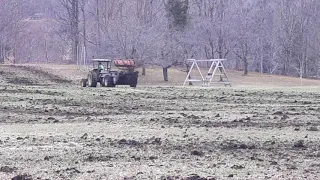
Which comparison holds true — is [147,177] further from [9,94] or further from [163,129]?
[9,94]

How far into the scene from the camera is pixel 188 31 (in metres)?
61.2

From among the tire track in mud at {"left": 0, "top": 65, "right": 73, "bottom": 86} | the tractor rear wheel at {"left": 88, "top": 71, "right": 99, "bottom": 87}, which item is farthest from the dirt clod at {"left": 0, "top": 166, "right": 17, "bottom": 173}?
the tire track in mud at {"left": 0, "top": 65, "right": 73, "bottom": 86}

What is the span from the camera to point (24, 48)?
96188 mm

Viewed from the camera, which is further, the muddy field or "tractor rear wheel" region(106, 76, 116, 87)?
"tractor rear wheel" region(106, 76, 116, 87)

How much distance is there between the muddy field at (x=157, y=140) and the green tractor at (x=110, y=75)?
13895 mm

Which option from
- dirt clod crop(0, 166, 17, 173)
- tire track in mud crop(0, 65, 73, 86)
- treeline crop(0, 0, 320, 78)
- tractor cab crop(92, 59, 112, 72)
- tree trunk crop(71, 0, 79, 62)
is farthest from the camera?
tree trunk crop(71, 0, 79, 62)

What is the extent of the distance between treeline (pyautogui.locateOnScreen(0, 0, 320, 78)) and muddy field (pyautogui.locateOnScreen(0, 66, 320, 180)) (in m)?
34.3

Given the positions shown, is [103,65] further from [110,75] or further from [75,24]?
[75,24]

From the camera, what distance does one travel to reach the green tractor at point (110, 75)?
1518 inches

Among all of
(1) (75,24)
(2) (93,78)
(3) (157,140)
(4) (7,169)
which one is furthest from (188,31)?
(4) (7,169)

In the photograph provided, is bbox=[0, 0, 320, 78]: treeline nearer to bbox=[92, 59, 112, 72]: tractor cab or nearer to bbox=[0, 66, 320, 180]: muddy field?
bbox=[92, 59, 112, 72]: tractor cab

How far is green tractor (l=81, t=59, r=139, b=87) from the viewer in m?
38.6

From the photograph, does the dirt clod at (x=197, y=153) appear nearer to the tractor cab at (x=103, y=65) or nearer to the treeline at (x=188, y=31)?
the tractor cab at (x=103, y=65)

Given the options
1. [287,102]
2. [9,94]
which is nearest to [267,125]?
[287,102]
